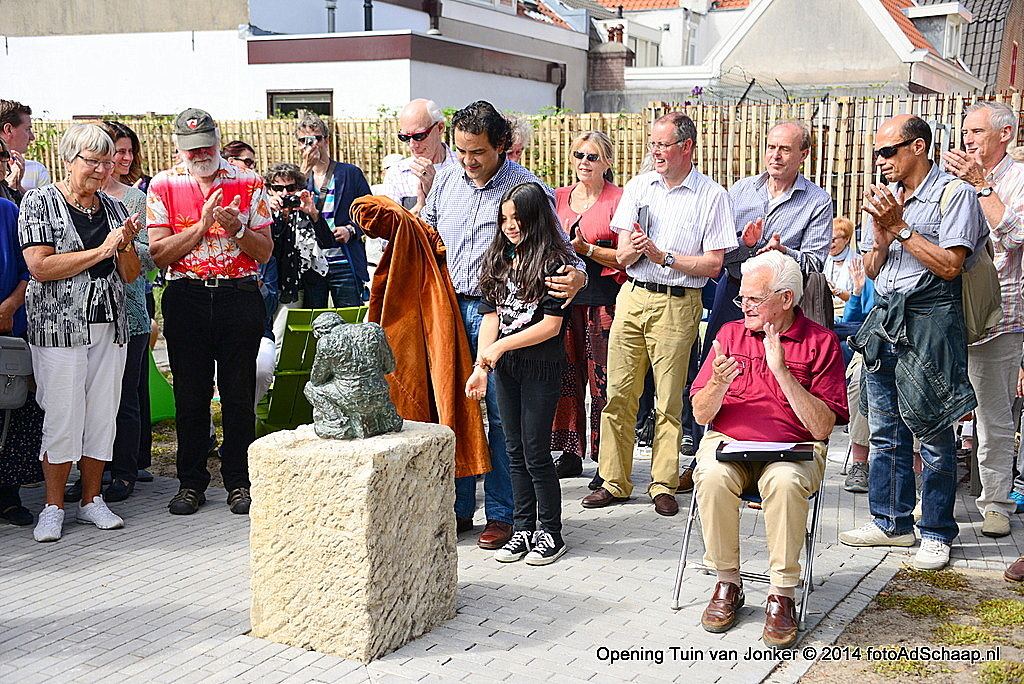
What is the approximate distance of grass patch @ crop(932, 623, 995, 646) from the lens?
14.7 feet

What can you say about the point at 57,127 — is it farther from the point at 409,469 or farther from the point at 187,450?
the point at 409,469

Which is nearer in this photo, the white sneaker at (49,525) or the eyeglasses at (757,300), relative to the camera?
the eyeglasses at (757,300)

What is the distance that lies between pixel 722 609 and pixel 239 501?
2.95 meters

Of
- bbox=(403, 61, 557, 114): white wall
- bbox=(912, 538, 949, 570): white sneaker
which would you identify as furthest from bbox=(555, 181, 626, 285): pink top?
bbox=(403, 61, 557, 114): white wall

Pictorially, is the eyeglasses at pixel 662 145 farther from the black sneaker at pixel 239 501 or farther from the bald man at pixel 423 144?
the black sneaker at pixel 239 501

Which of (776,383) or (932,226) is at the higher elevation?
(932,226)

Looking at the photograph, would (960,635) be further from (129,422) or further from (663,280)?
(129,422)

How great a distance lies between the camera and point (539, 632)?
4.48 metres

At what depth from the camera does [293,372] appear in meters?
6.96

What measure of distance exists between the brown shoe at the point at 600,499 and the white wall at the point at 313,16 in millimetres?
15514

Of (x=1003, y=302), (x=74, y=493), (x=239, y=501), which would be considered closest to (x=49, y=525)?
(x=74, y=493)

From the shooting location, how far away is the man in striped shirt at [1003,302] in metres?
5.75

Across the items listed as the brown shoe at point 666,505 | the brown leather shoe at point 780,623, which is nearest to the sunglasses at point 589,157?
the brown shoe at point 666,505

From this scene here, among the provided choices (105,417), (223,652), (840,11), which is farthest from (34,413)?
(840,11)
